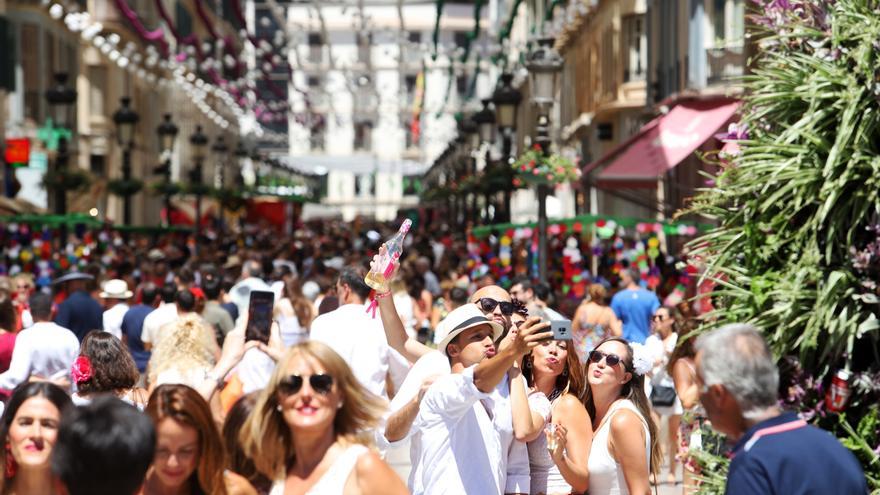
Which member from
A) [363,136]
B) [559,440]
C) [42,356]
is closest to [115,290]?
[42,356]

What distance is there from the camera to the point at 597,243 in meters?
17.8

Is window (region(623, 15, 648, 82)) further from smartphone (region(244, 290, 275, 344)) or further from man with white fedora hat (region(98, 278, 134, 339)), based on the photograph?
smartphone (region(244, 290, 275, 344))

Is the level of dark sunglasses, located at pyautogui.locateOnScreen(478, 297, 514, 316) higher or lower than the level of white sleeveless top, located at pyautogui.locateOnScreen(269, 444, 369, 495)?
higher

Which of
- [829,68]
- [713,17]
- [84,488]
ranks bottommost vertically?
[84,488]

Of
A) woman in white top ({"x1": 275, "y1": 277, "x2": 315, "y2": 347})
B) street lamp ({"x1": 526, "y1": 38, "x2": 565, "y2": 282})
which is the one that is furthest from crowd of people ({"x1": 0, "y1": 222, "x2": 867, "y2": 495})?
street lamp ({"x1": 526, "y1": 38, "x2": 565, "y2": 282})

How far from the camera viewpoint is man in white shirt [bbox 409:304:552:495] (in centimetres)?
599

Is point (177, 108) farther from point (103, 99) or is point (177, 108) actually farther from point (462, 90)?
point (462, 90)

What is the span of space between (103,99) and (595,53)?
17245mm

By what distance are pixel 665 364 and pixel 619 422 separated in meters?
5.36

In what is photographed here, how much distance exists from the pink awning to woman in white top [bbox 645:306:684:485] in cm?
795

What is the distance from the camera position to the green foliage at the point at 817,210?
20.5 feet

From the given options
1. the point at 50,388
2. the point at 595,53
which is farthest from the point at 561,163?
the point at 595,53

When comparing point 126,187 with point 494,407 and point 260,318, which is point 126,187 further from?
point 494,407

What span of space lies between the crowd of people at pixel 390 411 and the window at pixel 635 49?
2304cm
